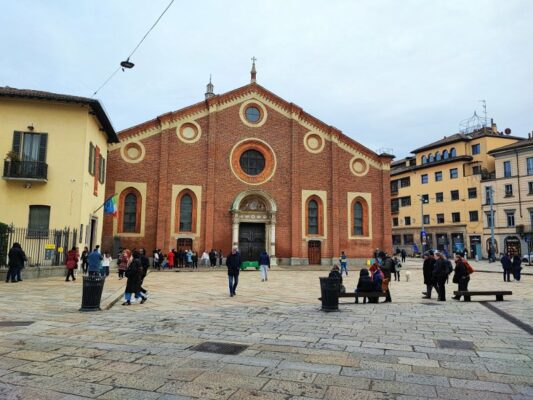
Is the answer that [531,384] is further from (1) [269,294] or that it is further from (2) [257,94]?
(2) [257,94]

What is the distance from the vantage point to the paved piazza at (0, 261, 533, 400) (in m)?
4.67

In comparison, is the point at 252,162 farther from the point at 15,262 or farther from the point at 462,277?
the point at 462,277

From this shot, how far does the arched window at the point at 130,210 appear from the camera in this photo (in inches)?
1147

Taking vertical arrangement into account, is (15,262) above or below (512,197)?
below

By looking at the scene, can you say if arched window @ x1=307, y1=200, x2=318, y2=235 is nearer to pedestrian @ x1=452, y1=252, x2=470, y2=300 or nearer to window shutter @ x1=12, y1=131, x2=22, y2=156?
pedestrian @ x1=452, y1=252, x2=470, y2=300

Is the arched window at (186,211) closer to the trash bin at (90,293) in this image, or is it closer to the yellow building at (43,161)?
the yellow building at (43,161)

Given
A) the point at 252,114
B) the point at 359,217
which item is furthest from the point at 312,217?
the point at 252,114

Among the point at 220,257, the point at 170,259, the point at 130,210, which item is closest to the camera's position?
the point at 170,259

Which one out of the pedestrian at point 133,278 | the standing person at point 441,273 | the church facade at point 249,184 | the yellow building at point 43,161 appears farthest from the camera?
the church facade at point 249,184

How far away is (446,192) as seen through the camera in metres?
53.5

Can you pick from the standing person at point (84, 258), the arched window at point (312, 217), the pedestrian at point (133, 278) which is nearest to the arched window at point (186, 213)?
the arched window at point (312, 217)

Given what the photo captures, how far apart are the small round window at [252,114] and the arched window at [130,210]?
33.8 ft

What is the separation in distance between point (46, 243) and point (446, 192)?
4790 cm

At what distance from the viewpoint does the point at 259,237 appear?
31.8 metres
